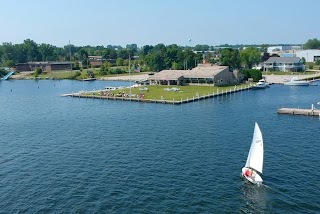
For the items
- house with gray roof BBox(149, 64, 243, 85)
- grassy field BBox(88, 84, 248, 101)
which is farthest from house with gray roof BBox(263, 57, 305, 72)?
grassy field BBox(88, 84, 248, 101)

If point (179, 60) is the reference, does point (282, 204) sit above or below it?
below

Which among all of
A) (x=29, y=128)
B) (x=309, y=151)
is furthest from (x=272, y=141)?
(x=29, y=128)

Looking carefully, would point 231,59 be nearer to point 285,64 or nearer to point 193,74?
point 285,64

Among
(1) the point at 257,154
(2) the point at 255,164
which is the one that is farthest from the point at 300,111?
(2) the point at 255,164

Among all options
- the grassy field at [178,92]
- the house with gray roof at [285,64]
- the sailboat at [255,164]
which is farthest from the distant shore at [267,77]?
the sailboat at [255,164]

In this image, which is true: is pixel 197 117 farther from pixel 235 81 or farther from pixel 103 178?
pixel 235 81
